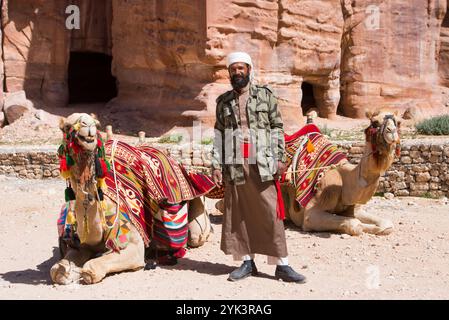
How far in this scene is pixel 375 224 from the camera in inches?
297

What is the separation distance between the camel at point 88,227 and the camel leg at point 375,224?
3.01m

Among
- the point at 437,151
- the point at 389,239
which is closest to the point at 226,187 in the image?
the point at 389,239

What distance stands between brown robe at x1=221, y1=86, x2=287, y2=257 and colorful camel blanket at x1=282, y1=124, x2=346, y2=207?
2.11 metres

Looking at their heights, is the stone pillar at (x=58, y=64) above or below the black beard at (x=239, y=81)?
above

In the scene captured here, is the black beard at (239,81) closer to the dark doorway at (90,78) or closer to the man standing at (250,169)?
the man standing at (250,169)

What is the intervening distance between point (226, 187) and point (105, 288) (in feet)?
4.48

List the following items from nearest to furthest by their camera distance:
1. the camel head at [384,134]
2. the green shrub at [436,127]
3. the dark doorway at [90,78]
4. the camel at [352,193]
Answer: the camel head at [384,134], the camel at [352,193], the green shrub at [436,127], the dark doorway at [90,78]

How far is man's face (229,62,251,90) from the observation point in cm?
538

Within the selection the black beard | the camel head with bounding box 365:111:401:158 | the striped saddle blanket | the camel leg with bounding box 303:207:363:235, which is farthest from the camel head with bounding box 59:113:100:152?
the camel leg with bounding box 303:207:363:235

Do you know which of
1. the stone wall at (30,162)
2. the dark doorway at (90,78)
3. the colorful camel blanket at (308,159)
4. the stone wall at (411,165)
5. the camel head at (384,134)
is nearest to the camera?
the camel head at (384,134)

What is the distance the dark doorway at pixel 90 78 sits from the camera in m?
22.8

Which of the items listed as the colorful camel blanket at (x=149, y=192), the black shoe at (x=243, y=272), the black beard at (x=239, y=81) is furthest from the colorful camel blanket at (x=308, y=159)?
the black beard at (x=239, y=81)

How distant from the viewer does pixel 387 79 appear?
20.5 metres

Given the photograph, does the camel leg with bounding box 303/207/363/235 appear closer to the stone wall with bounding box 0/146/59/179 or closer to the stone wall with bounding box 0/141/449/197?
the stone wall with bounding box 0/141/449/197
